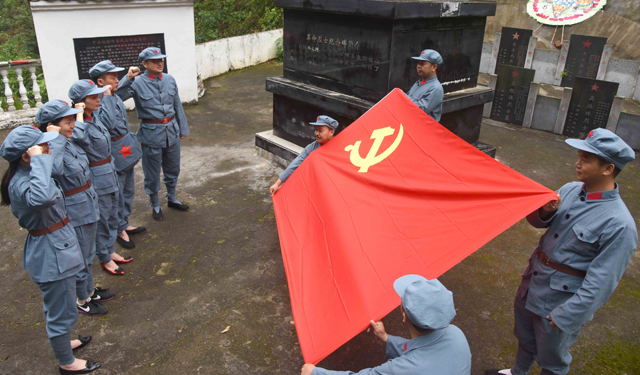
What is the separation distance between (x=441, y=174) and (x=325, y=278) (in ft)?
3.63

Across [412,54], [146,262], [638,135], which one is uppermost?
[412,54]

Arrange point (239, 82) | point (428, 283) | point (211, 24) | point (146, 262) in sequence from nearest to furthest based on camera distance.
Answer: point (428, 283), point (146, 262), point (239, 82), point (211, 24)

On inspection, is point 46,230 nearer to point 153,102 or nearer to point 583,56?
point 153,102

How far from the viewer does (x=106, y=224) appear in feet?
13.3

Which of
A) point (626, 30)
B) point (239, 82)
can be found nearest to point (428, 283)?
point (239, 82)

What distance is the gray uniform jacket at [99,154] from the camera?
3.86 metres

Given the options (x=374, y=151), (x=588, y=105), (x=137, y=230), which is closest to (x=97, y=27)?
(x=137, y=230)

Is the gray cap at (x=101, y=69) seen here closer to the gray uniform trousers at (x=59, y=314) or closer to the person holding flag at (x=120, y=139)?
the person holding flag at (x=120, y=139)

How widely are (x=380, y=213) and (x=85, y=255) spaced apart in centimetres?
232

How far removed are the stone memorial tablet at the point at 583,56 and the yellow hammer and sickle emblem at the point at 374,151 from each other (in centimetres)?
853

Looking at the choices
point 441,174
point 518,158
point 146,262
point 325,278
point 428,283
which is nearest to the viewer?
point 428,283

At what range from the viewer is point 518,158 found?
22.8 ft

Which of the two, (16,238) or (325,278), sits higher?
(325,278)

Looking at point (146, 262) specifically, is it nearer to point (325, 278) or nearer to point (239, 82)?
point (325, 278)
